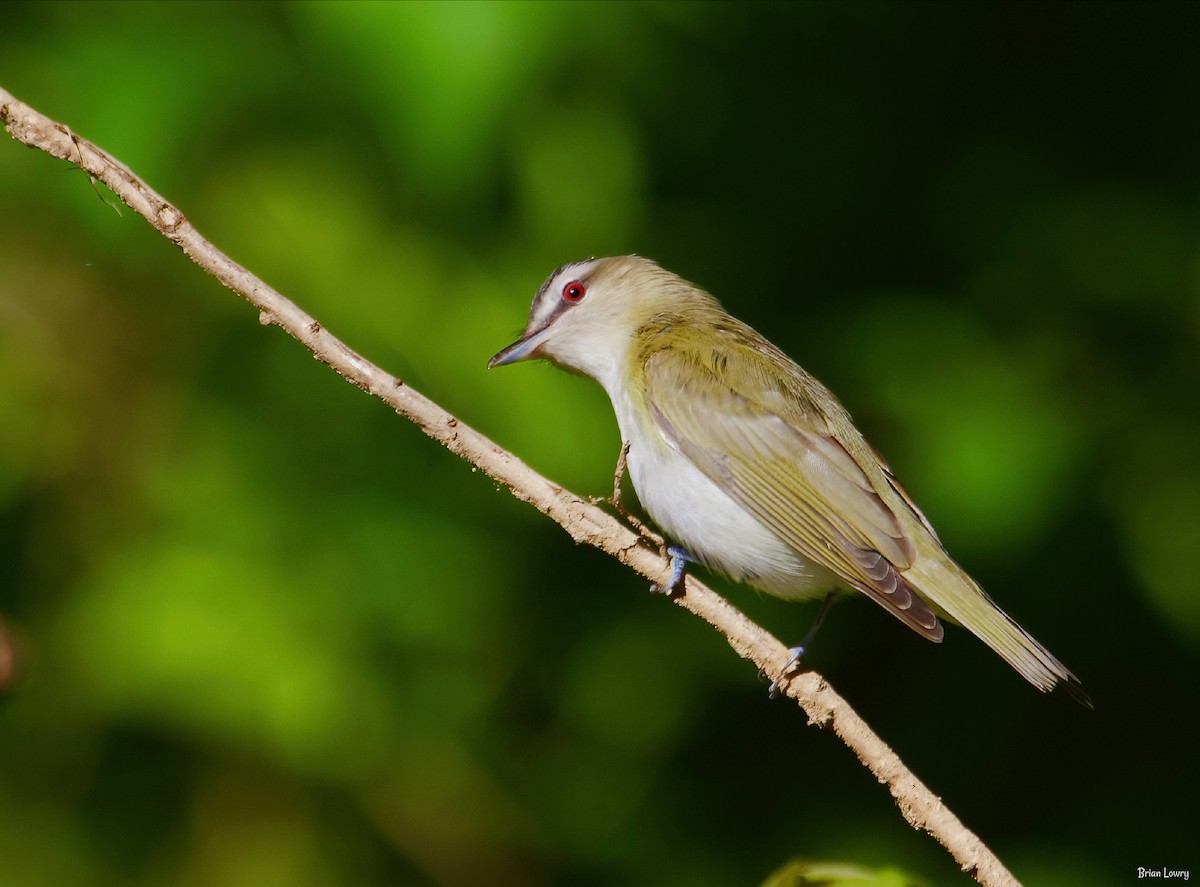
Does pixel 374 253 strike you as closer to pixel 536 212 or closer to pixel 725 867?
pixel 536 212

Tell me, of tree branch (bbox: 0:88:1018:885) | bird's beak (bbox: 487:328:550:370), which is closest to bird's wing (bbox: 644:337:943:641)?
bird's beak (bbox: 487:328:550:370)

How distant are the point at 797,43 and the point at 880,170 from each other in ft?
1.63

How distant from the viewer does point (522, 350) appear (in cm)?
323

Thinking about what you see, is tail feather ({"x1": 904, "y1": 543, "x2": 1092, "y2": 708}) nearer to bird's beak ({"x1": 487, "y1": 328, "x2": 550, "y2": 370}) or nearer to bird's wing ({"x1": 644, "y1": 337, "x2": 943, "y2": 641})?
bird's wing ({"x1": 644, "y1": 337, "x2": 943, "y2": 641})

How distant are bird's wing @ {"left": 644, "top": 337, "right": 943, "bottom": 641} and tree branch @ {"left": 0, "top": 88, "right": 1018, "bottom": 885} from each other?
559mm

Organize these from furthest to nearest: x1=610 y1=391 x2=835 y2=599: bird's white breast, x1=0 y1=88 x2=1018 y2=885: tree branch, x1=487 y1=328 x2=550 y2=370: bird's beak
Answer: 1. x1=487 y1=328 x2=550 y2=370: bird's beak
2. x1=610 y1=391 x2=835 y2=599: bird's white breast
3. x1=0 y1=88 x2=1018 y2=885: tree branch

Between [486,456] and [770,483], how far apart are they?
1.08 m

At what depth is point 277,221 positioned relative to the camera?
345 centimetres

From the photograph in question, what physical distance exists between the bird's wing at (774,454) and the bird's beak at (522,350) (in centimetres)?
37

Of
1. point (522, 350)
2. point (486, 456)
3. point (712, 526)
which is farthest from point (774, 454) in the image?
point (486, 456)

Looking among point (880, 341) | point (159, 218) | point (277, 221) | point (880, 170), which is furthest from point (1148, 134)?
point (159, 218)

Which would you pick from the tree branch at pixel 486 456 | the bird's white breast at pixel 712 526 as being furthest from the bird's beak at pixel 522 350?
the tree branch at pixel 486 456

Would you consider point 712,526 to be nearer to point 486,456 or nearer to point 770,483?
point 770,483

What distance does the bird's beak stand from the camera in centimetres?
317
